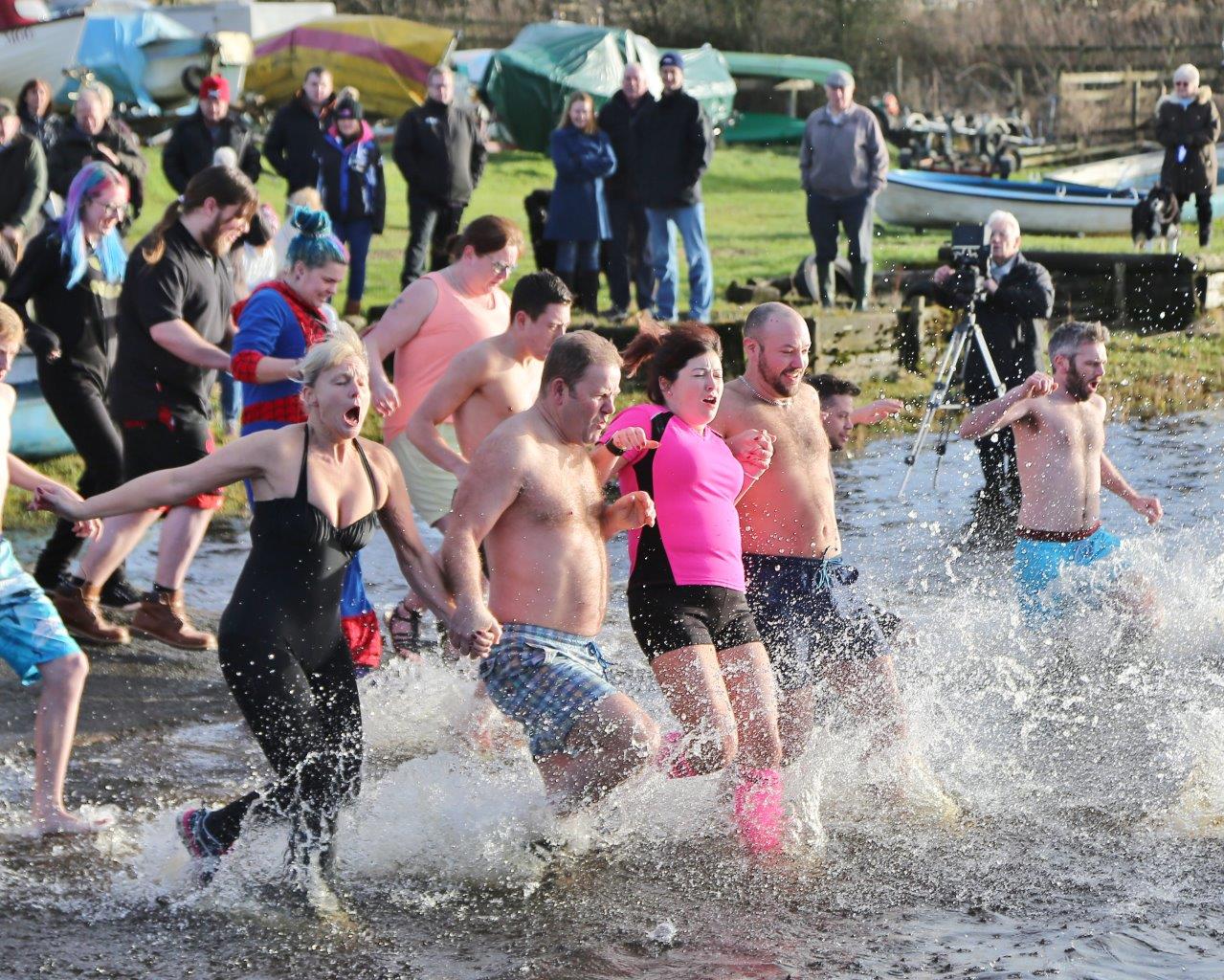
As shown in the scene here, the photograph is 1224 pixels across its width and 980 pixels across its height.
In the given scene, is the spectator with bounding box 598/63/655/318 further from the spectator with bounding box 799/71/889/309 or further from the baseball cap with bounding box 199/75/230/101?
the baseball cap with bounding box 199/75/230/101

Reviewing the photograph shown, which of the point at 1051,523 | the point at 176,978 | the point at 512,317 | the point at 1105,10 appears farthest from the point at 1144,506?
the point at 1105,10

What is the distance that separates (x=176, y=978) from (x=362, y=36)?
82.4 ft

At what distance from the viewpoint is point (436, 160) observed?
42.6 feet

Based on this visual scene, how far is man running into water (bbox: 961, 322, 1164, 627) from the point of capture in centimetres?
698

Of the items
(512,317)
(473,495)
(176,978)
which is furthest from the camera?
(512,317)

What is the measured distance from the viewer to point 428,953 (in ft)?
14.8

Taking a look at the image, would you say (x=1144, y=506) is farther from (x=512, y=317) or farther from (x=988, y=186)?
(x=988, y=186)

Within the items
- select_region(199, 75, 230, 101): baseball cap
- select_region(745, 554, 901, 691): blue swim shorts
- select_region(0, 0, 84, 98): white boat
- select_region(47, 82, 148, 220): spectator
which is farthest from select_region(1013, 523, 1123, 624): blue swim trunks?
select_region(0, 0, 84, 98): white boat

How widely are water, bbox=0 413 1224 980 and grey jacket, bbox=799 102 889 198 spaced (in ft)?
21.6

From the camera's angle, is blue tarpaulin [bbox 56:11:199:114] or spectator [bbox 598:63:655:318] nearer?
spectator [bbox 598:63:655:318]

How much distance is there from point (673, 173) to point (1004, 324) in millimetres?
3243

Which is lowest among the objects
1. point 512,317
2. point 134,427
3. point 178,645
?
point 178,645

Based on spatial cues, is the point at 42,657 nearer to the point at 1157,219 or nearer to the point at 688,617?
the point at 688,617

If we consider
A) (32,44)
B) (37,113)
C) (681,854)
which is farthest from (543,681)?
(32,44)
